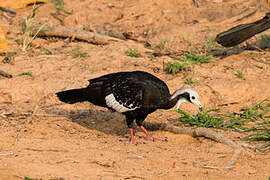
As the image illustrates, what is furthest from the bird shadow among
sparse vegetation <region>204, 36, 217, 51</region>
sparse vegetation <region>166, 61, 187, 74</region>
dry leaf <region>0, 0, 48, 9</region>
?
dry leaf <region>0, 0, 48, 9</region>

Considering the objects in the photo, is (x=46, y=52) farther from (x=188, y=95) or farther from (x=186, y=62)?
(x=188, y=95)

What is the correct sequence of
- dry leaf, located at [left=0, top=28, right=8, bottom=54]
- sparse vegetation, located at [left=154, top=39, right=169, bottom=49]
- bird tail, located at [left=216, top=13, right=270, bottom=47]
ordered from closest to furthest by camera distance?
bird tail, located at [left=216, top=13, right=270, bottom=47]
dry leaf, located at [left=0, top=28, right=8, bottom=54]
sparse vegetation, located at [left=154, top=39, right=169, bottom=49]

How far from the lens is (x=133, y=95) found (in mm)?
5176

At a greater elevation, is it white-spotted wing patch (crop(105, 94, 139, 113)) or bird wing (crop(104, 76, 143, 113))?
bird wing (crop(104, 76, 143, 113))

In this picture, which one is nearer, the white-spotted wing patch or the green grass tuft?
the white-spotted wing patch

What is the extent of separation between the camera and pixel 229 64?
7.55 m

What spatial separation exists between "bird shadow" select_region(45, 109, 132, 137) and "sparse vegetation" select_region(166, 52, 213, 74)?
59.3 inches

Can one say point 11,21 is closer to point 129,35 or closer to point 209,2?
point 129,35

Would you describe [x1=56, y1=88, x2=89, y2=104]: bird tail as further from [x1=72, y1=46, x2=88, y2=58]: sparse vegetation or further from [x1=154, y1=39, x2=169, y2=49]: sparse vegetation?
[x1=154, y1=39, x2=169, y2=49]: sparse vegetation

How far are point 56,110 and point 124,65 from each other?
5.42 feet

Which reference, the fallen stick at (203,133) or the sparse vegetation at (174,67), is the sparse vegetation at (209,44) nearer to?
the sparse vegetation at (174,67)

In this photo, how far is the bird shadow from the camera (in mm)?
5777

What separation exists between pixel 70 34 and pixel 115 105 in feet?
13.4

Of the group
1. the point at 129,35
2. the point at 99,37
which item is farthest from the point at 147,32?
the point at 99,37
